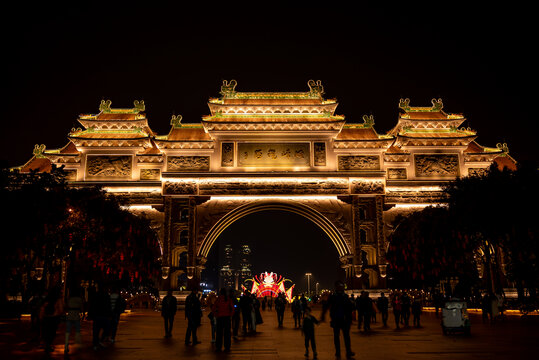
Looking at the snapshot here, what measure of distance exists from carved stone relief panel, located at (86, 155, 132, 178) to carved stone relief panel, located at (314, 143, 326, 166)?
40.5 ft

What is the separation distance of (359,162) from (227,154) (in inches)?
340

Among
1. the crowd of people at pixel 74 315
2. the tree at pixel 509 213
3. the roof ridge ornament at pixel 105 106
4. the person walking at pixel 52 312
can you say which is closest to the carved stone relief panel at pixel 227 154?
the roof ridge ornament at pixel 105 106

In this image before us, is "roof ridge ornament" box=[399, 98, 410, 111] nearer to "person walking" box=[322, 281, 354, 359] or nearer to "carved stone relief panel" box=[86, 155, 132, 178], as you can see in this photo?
"carved stone relief panel" box=[86, 155, 132, 178]

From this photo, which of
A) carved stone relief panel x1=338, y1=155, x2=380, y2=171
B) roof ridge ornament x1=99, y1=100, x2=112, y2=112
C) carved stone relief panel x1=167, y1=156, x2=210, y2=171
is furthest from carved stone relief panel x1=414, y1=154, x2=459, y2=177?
roof ridge ornament x1=99, y1=100, x2=112, y2=112

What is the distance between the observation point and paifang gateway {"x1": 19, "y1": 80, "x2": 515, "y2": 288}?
30719 mm

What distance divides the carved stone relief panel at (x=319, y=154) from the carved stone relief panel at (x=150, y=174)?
34.2 ft

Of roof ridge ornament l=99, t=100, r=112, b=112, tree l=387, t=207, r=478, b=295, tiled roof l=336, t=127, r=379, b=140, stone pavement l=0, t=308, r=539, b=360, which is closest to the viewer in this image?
stone pavement l=0, t=308, r=539, b=360

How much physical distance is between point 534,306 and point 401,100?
16.8m

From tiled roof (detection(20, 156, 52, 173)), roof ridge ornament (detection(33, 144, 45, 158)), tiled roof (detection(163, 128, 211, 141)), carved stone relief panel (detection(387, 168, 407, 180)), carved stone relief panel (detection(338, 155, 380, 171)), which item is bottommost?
carved stone relief panel (detection(387, 168, 407, 180))

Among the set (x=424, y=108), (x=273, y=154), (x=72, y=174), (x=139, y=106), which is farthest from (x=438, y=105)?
(x=72, y=174)

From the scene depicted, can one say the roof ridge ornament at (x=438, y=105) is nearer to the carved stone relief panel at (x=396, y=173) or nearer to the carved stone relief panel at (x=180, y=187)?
the carved stone relief panel at (x=396, y=173)

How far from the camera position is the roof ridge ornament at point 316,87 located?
3347cm

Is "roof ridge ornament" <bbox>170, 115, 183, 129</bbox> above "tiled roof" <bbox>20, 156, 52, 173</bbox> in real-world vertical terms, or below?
above

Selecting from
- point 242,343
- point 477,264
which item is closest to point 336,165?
point 477,264
